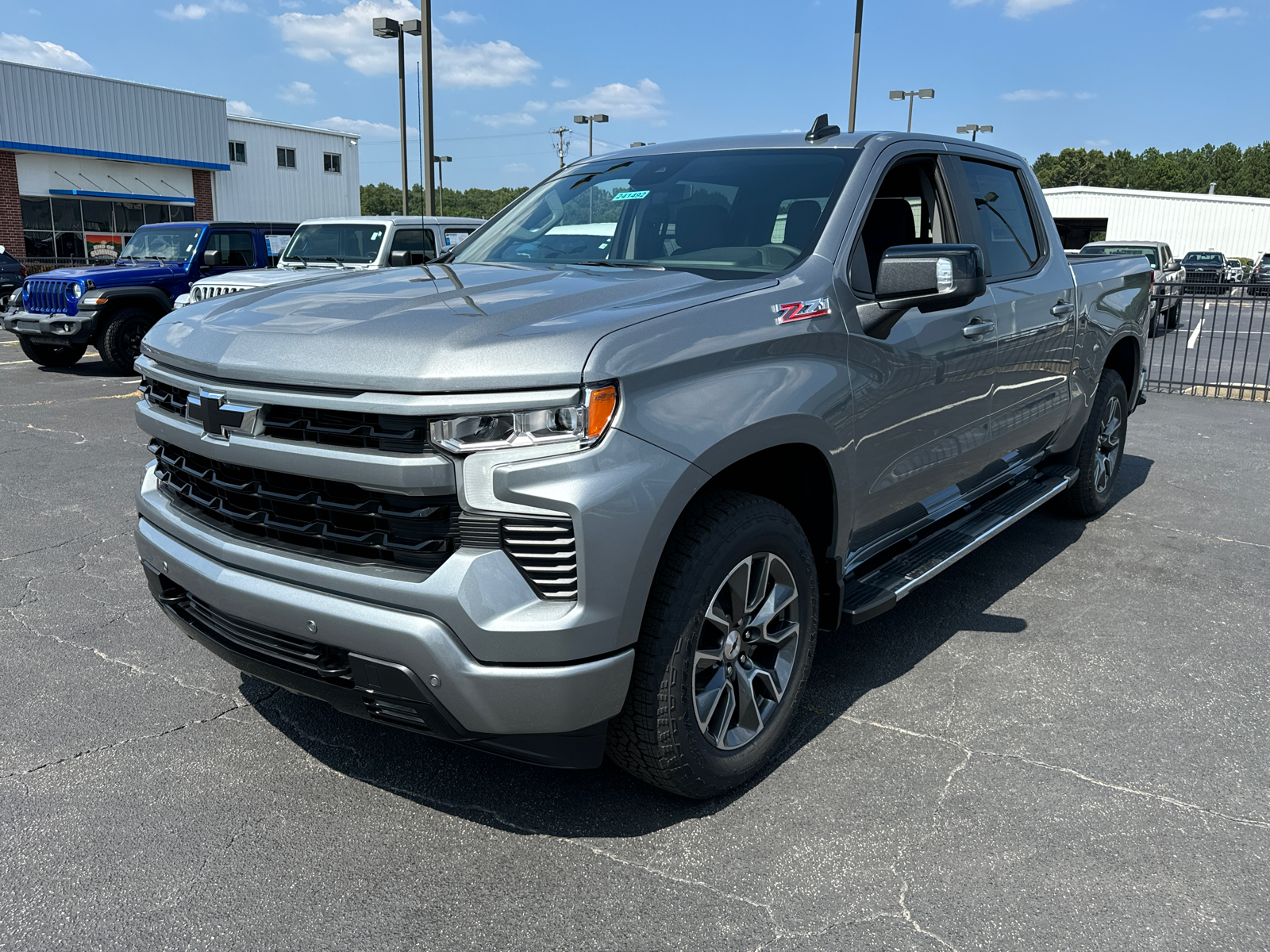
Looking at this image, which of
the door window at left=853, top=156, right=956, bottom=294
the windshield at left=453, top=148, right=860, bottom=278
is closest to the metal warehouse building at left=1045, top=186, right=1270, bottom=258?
the door window at left=853, top=156, right=956, bottom=294

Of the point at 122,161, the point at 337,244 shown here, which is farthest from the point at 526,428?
the point at 122,161

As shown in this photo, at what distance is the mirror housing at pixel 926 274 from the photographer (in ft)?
10.1

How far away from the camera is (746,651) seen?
289 cm

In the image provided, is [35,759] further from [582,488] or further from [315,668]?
[582,488]

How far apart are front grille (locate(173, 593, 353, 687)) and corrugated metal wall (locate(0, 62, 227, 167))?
37.2m

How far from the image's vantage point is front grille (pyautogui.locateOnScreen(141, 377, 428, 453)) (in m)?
2.28

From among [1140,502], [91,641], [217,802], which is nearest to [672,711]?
[217,802]

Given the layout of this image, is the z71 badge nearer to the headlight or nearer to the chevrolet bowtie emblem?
the headlight

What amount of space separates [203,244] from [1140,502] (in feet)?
37.3

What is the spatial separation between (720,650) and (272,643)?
121cm

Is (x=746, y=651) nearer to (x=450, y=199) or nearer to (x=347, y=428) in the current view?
(x=347, y=428)

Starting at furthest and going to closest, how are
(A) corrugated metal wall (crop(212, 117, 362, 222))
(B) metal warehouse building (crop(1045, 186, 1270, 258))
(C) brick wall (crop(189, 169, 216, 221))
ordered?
1. (B) metal warehouse building (crop(1045, 186, 1270, 258))
2. (A) corrugated metal wall (crop(212, 117, 362, 222))
3. (C) brick wall (crop(189, 169, 216, 221))

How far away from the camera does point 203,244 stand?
41.9ft

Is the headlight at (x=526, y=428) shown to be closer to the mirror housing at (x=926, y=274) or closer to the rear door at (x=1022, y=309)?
the mirror housing at (x=926, y=274)
